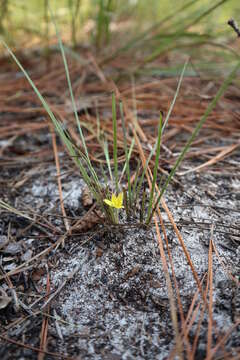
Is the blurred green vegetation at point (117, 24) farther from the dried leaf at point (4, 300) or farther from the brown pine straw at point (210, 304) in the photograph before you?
the dried leaf at point (4, 300)

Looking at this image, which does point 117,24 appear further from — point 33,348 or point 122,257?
point 33,348

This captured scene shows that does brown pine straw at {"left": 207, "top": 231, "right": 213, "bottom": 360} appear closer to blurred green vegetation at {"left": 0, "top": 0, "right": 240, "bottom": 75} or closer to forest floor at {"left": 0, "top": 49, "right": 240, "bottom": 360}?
forest floor at {"left": 0, "top": 49, "right": 240, "bottom": 360}

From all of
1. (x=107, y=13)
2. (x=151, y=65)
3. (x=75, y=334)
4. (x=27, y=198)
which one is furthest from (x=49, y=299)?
(x=151, y=65)

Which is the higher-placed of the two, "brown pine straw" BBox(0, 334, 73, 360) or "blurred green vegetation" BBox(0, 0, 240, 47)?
"blurred green vegetation" BBox(0, 0, 240, 47)

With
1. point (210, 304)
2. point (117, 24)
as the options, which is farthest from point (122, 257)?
point (117, 24)

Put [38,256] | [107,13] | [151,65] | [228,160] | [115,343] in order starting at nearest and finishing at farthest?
1. [115,343]
2. [38,256]
3. [228,160]
4. [107,13]
5. [151,65]

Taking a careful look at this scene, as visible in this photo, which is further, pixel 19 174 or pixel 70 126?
pixel 70 126

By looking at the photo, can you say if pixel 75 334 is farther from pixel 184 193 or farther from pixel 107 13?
pixel 107 13

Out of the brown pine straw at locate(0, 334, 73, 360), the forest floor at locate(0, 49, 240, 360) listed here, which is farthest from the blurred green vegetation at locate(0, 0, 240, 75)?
the brown pine straw at locate(0, 334, 73, 360)
